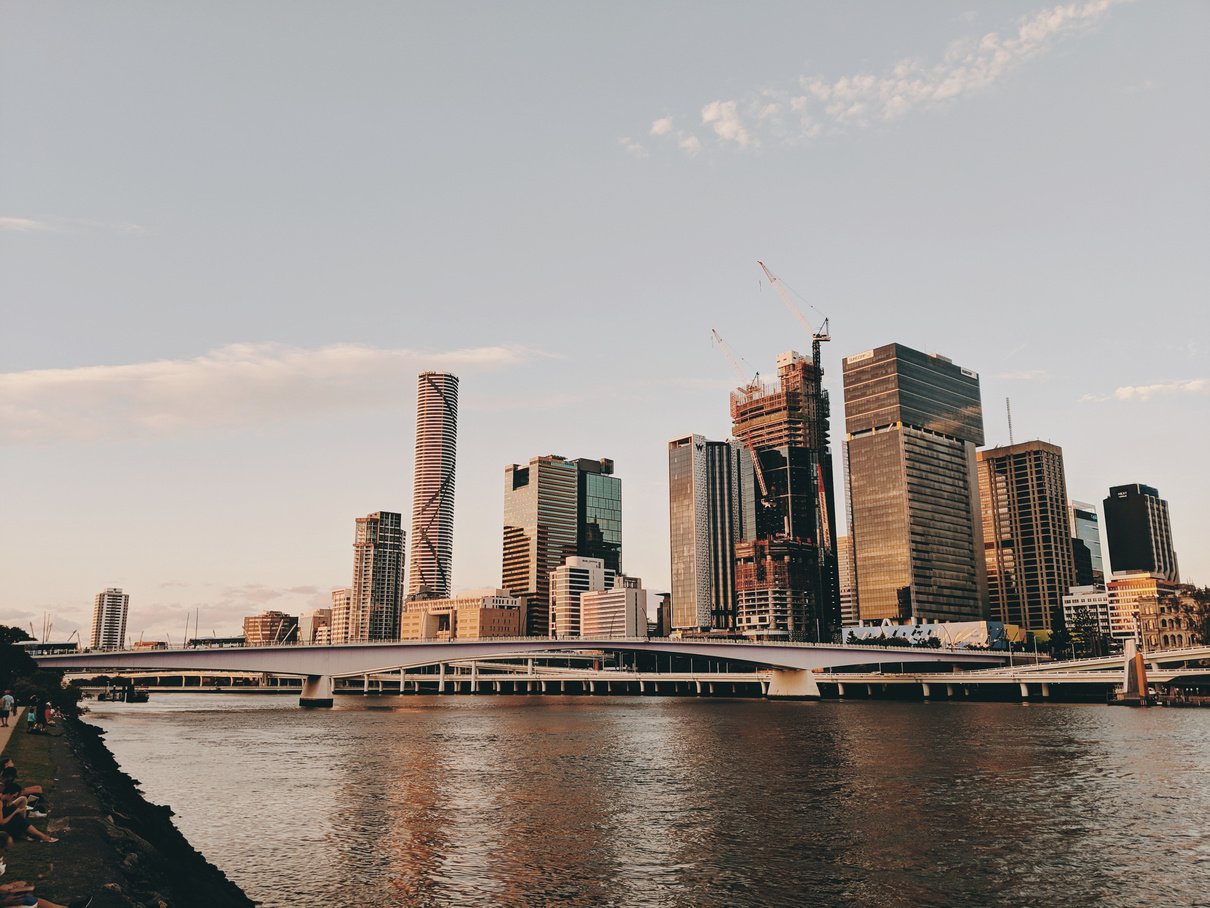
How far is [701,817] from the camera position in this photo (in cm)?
4603

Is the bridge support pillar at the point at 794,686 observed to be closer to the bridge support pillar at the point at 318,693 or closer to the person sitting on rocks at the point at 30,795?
the bridge support pillar at the point at 318,693

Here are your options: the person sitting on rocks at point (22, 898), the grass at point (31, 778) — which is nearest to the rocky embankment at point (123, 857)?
the grass at point (31, 778)

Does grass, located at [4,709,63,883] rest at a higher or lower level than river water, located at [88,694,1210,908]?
higher

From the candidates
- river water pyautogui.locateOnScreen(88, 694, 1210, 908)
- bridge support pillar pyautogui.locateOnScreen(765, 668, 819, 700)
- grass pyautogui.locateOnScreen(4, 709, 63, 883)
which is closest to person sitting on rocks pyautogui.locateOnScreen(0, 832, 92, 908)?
grass pyautogui.locateOnScreen(4, 709, 63, 883)

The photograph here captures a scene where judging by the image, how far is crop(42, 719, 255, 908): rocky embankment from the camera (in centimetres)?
2597

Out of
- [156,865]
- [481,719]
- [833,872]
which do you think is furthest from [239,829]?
[481,719]

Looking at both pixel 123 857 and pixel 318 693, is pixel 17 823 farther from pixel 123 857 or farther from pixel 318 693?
pixel 318 693

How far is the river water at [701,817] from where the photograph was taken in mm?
32125

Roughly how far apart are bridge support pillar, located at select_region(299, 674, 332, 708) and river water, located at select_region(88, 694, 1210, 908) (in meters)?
72.9

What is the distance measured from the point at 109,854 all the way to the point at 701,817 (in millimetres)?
26560

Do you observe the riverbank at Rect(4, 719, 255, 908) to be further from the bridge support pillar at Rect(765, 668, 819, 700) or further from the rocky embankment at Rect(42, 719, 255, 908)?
the bridge support pillar at Rect(765, 668, 819, 700)

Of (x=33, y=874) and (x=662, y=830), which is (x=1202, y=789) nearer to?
(x=662, y=830)

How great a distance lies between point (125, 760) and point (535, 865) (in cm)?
5332

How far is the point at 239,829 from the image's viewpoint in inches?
1690
